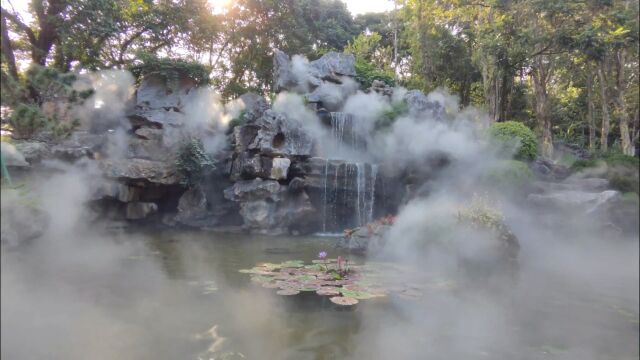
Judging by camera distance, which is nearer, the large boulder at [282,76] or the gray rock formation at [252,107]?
the gray rock formation at [252,107]

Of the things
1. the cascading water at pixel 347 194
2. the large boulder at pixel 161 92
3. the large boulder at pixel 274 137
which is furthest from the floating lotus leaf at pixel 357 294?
the large boulder at pixel 161 92

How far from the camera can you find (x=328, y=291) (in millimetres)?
5652

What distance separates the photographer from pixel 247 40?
741 inches

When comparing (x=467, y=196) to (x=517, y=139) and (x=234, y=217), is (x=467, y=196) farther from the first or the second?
(x=234, y=217)

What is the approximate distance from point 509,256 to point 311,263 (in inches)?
128

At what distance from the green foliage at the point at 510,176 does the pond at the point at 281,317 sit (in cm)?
300

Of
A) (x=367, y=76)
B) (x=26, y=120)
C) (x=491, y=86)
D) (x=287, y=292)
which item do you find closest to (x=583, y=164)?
(x=287, y=292)

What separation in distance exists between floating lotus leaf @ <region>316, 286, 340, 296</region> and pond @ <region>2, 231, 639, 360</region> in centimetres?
8

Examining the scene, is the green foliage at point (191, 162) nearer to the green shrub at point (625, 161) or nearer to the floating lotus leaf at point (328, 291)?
the floating lotus leaf at point (328, 291)

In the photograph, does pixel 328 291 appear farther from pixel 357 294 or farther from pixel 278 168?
pixel 278 168

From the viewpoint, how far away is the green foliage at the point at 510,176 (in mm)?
8703

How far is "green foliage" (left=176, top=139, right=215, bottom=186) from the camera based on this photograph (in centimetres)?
1199

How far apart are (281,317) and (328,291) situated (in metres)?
1.00

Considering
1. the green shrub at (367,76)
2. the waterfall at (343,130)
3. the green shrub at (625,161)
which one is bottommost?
the green shrub at (625,161)
